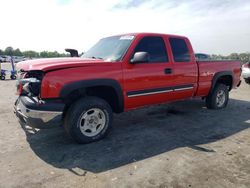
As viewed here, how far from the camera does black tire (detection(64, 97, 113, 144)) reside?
410cm

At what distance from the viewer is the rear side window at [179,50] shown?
5621 millimetres

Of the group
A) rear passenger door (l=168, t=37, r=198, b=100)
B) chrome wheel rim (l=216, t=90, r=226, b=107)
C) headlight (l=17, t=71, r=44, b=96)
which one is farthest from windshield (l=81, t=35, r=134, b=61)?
chrome wheel rim (l=216, t=90, r=226, b=107)

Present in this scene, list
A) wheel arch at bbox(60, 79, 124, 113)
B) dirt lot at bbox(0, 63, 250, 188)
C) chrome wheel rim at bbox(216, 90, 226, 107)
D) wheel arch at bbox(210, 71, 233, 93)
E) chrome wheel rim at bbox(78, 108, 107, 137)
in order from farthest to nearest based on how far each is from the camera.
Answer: chrome wheel rim at bbox(216, 90, 226, 107) → wheel arch at bbox(210, 71, 233, 93) → chrome wheel rim at bbox(78, 108, 107, 137) → wheel arch at bbox(60, 79, 124, 113) → dirt lot at bbox(0, 63, 250, 188)

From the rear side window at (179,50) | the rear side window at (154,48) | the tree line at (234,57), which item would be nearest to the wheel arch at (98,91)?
the rear side window at (154,48)

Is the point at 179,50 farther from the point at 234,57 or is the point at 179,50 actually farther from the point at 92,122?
the point at 234,57

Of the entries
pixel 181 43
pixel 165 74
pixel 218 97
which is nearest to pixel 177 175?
pixel 165 74

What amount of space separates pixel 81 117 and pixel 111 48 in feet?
5.58

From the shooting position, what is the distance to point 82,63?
4121 mm

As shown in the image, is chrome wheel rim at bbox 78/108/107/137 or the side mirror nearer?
chrome wheel rim at bbox 78/108/107/137

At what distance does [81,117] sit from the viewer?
4.18m

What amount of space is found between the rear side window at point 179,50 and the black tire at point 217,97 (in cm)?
168

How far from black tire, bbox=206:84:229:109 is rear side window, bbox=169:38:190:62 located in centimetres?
168

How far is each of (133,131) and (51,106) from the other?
192cm

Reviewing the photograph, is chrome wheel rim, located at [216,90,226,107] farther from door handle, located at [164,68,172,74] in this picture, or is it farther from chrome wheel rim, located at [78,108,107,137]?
chrome wheel rim, located at [78,108,107,137]
